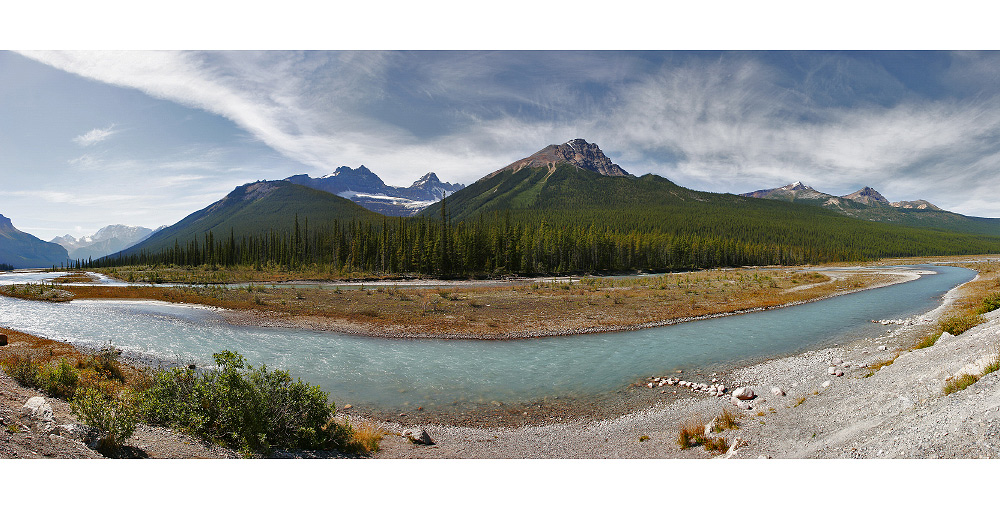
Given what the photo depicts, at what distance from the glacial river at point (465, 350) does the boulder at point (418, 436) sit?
220cm

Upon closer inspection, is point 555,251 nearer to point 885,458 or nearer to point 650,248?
point 650,248

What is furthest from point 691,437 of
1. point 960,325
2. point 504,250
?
point 504,250

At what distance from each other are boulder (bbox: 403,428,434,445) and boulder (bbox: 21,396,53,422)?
20.7 ft

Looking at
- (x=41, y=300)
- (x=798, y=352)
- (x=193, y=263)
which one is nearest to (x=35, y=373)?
(x=798, y=352)

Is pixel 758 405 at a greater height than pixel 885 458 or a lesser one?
lesser

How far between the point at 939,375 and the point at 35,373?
21242 mm

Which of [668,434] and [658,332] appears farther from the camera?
[658,332]

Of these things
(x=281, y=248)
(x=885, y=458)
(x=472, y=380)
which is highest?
(x=281, y=248)

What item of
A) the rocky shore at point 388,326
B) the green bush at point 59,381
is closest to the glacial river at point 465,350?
the rocky shore at point 388,326

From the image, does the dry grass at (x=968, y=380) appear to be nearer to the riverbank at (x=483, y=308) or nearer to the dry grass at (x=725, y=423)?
the dry grass at (x=725, y=423)

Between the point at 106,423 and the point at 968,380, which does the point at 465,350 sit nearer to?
the point at 106,423

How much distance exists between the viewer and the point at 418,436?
29.4ft

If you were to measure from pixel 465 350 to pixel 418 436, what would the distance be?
8.68 metres

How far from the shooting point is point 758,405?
10.3 m
